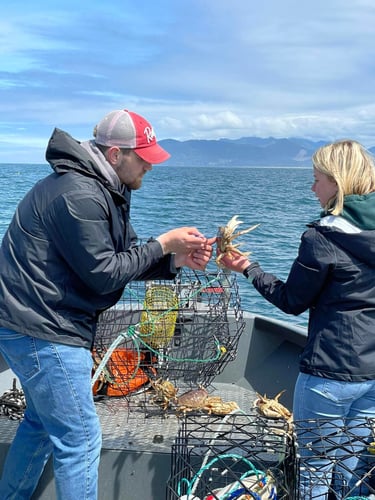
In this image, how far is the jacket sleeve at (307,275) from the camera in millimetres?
2561

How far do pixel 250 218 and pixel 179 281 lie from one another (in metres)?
18.4

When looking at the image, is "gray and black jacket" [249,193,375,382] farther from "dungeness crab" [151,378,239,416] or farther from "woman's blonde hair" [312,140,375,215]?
"dungeness crab" [151,378,239,416]

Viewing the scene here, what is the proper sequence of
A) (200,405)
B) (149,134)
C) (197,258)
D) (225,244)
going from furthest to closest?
(200,405) → (225,244) → (197,258) → (149,134)

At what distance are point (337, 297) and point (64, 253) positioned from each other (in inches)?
47.2

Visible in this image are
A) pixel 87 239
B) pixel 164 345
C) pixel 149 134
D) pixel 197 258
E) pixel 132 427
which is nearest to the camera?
pixel 87 239

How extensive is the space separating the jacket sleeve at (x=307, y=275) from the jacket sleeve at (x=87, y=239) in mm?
743

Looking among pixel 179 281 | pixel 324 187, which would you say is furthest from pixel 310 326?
pixel 179 281

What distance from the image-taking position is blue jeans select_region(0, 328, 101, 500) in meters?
2.54

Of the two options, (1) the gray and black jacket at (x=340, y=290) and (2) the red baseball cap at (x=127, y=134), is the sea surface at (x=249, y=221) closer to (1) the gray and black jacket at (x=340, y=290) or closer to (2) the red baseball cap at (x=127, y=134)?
(1) the gray and black jacket at (x=340, y=290)

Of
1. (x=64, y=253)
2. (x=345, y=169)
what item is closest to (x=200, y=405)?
(x=64, y=253)

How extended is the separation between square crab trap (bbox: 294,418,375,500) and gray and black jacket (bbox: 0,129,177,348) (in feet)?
3.38

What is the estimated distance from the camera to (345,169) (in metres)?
2.62

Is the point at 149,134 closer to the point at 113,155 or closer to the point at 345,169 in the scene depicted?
the point at 113,155

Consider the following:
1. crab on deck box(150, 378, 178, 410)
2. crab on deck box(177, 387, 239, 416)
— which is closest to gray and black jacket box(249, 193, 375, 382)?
crab on deck box(177, 387, 239, 416)
